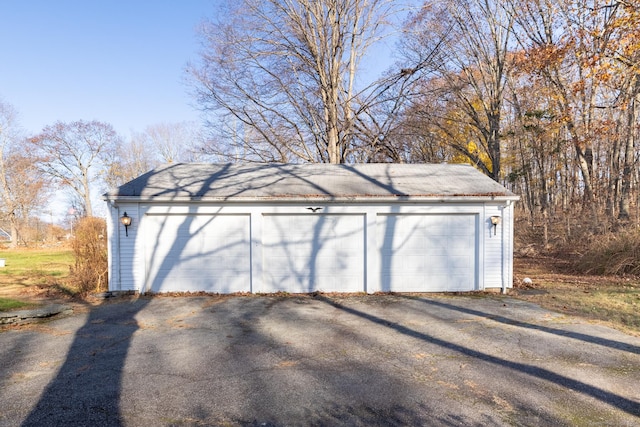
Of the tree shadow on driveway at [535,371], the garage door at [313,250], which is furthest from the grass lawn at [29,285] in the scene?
the tree shadow on driveway at [535,371]

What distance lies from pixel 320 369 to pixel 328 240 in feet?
15.2

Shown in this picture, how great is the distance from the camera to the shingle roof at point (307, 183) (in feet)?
27.4

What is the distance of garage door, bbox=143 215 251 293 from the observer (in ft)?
27.4

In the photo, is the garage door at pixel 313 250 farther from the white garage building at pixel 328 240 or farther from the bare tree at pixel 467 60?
the bare tree at pixel 467 60

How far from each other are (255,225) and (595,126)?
1423cm

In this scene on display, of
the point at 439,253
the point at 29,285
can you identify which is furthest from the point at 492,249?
the point at 29,285

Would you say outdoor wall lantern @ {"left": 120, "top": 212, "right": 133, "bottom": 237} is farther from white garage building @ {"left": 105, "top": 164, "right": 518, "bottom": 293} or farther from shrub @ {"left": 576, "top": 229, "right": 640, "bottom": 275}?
shrub @ {"left": 576, "top": 229, "right": 640, "bottom": 275}

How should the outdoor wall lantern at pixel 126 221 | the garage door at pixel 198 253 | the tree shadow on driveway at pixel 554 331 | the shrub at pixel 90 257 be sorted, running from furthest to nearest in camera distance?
the shrub at pixel 90 257
the garage door at pixel 198 253
the outdoor wall lantern at pixel 126 221
the tree shadow on driveway at pixel 554 331

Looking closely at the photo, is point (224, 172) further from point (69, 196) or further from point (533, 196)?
point (69, 196)

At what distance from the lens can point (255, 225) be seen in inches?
332

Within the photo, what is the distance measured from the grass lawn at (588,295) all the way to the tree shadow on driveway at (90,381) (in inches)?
277

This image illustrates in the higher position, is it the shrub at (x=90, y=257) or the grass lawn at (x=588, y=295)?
the shrub at (x=90, y=257)

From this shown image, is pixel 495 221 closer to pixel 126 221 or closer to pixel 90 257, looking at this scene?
pixel 126 221

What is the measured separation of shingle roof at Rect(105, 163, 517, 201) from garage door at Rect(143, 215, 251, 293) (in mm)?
636
